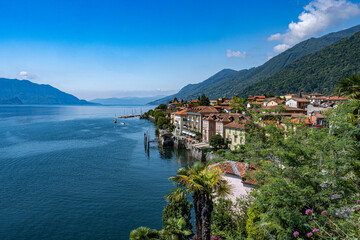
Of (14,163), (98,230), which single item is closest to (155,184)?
(98,230)

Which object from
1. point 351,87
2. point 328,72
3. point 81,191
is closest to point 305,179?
point 351,87

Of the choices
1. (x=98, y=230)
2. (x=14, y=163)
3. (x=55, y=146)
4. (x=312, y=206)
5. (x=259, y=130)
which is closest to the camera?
(x=312, y=206)

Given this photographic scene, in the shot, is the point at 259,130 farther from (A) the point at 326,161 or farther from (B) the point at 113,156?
(B) the point at 113,156

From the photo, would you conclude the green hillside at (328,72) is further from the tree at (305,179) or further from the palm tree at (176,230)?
the palm tree at (176,230)

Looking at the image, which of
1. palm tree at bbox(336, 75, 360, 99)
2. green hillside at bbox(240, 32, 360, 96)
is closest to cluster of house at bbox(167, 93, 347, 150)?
palm tree at bbox(336, 75, 360, 99)

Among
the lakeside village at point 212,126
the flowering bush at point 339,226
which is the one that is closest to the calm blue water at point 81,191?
the lakeside village at point 212,126

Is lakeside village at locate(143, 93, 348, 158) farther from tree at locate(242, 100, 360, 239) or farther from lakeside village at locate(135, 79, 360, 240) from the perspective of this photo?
tree at locate(242, 100, 360, 239)
